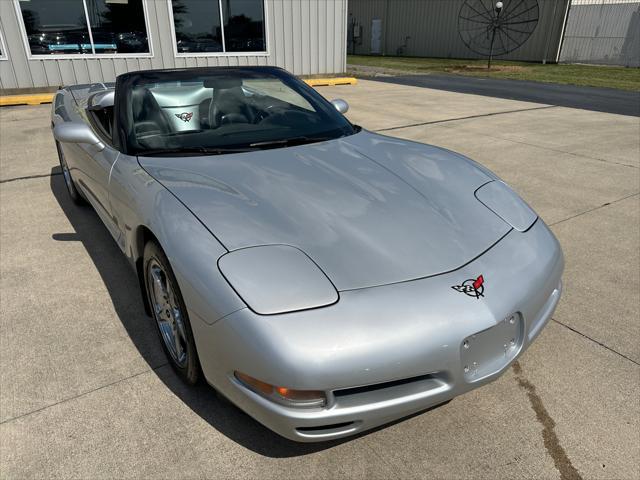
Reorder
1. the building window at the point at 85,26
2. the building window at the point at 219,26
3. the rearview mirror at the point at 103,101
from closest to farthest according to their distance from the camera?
the rearview mirror at the point at 103,101 → the building window at the point at 85,26 → the building window at the point at 219,26

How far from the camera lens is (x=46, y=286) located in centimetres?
303

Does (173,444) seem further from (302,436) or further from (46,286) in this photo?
(46,286)

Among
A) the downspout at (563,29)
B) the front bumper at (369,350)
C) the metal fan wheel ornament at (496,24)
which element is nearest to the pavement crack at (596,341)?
the front bumper at (369,350)

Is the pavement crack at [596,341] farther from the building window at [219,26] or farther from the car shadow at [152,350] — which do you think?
the building window at [219,26]

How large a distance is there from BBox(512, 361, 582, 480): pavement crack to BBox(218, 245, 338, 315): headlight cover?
1010 mm

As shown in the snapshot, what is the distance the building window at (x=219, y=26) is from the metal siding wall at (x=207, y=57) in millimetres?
216

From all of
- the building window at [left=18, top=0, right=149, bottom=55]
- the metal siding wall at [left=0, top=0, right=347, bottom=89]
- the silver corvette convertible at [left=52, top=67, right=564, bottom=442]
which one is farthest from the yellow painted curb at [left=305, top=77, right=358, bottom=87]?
the silver corvette convertible at [left=52, top=67, right=564, bottom=442]

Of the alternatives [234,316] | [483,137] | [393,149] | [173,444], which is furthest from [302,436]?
[483,137]

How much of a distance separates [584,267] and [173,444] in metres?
2.93

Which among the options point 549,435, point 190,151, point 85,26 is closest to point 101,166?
point 190,151

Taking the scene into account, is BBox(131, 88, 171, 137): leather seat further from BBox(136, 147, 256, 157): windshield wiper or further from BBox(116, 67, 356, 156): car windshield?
BBox(136, 147, 256, 157): windshield wiper

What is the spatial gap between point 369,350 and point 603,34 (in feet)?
88.9

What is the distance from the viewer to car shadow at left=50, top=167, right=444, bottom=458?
1890mm

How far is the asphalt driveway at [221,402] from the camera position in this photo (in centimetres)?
180
